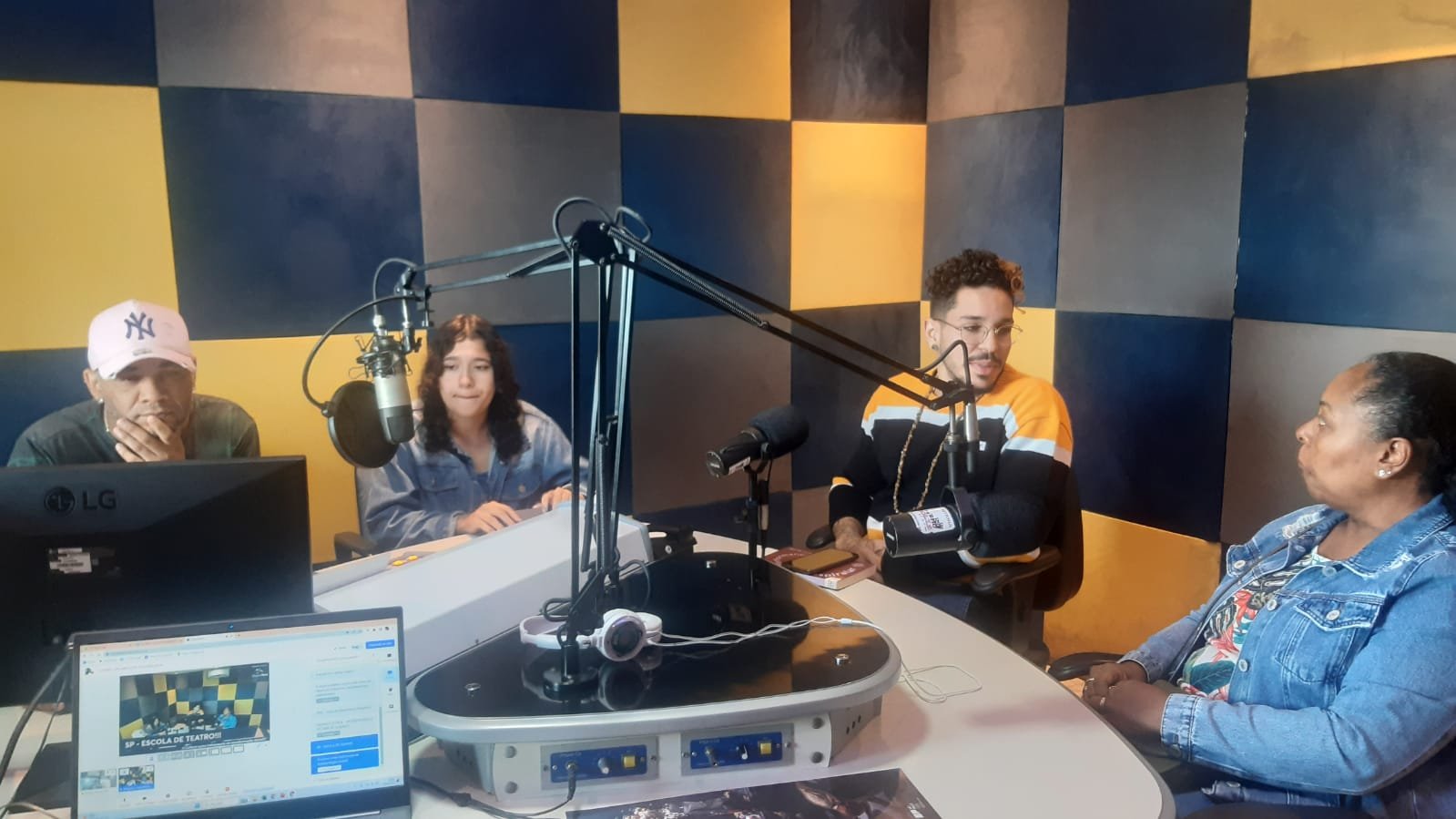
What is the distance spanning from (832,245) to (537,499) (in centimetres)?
140

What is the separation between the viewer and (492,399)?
2.81 metres

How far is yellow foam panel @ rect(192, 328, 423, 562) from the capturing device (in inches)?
102

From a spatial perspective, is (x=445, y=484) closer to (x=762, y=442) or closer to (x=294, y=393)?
(x=294, y=393)

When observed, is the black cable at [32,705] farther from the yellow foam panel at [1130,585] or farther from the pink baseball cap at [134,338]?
the yellow foam panel at [1130,585]

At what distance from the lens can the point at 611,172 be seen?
304 cm

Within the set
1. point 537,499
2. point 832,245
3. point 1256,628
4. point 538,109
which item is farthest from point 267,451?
point 1256,628

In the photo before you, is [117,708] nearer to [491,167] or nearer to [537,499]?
[537,499]

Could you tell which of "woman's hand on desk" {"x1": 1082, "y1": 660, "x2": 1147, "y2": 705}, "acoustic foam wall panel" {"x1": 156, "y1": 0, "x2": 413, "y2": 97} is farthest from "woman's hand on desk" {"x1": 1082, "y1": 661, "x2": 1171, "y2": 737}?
"acoustic foam wall panel" {"x1": 156, "y1": 0, "x2": 413, "y2": 97}

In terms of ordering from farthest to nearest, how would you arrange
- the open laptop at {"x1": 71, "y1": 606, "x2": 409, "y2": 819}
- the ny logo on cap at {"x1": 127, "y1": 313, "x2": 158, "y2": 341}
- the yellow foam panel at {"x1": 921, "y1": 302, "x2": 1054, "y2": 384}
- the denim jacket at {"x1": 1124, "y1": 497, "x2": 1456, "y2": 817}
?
the yellow foam panel at {"x1": 921, "y1": 302, "x2": 1054, "y2": 384} < the ny logo on cap at {"x1": 127, "y1": 313, "x2": 158, "y2": 341} < the denim jacket at {"x1": 1124, "y1": 497, "x2": 1456, "y2": 817} < the open laptop at {"x1": 71, "y1": 606, "x2": 409, "y2": 819}

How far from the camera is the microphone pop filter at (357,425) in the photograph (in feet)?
4.78

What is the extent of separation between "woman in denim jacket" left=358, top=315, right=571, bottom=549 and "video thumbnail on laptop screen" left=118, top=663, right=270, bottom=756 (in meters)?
1.36

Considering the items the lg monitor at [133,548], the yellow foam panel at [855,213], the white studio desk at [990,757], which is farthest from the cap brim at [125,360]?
the yellow foam panel at [855,213]

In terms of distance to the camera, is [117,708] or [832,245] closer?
[117,708]

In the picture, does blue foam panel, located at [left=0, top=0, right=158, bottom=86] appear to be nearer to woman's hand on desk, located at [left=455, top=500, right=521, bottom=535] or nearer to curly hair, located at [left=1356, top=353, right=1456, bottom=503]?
woman's hand on desk, located at [left=455, top=500, right=521, bottom=535]
